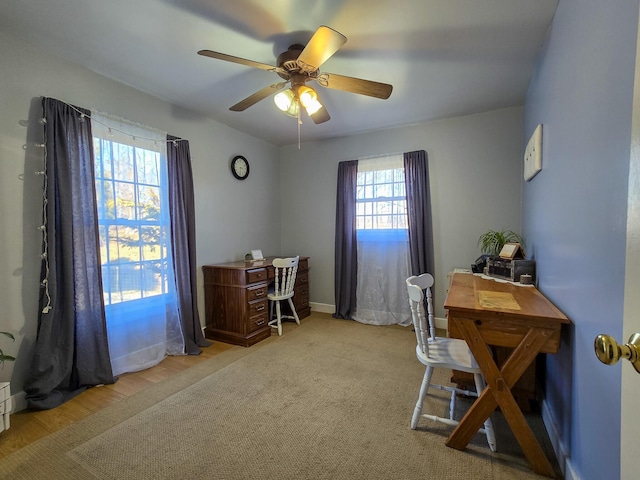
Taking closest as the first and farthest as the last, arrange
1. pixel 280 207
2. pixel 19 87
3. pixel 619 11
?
pixel 619 11, pixel 19 87, pixel 280 207

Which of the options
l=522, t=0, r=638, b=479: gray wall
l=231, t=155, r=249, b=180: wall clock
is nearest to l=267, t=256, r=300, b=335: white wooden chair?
l=231, t=155, r=249, b=180: wall clock

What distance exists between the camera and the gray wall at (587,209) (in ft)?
2.93

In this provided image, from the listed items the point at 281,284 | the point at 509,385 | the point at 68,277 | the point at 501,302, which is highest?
the point at 68,277

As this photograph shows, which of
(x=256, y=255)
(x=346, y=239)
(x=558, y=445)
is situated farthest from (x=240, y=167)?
(x=558, y=445)

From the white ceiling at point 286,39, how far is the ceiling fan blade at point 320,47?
0.78 ft

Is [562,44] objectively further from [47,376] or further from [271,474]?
[47,376]

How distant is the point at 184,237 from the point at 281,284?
3.87 feet

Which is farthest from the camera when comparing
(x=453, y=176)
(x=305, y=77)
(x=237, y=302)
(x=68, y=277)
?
(x=453, y=176)

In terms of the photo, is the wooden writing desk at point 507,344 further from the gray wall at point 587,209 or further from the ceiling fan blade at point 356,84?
the ceiling fan blade at point 356,84

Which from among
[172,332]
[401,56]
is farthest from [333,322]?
[401,56]

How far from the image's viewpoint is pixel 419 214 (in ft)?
11.2

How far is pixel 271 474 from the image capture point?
138 centimetres

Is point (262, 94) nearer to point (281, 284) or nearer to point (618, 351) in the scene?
point (281, 284)

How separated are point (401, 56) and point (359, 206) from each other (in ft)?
6.35
